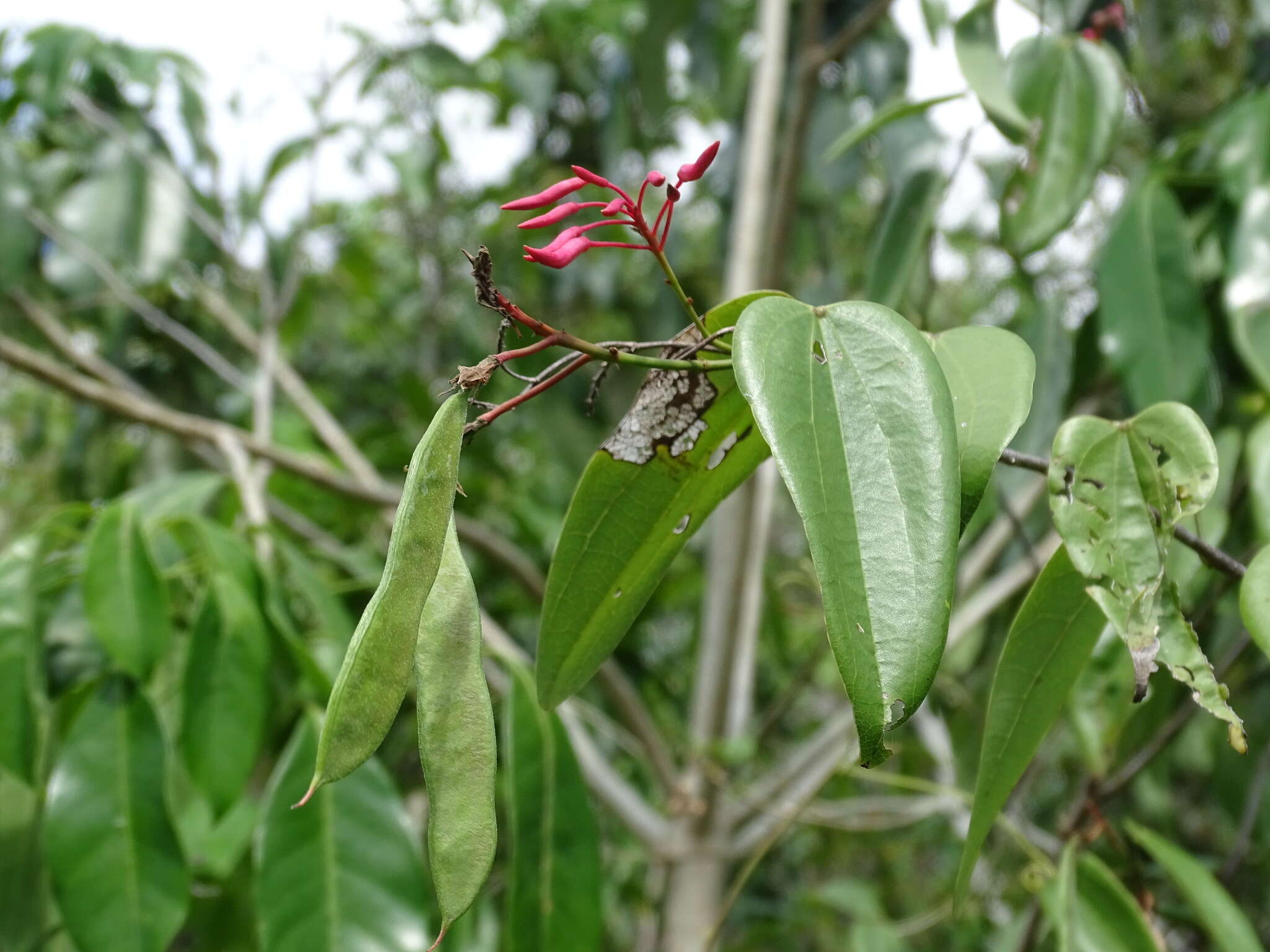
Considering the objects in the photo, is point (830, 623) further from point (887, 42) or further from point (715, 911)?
point (887, 42)

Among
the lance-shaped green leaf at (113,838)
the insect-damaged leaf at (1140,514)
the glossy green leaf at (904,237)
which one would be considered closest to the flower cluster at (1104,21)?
the glossy green leaf at (904,237)

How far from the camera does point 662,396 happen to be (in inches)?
15.1

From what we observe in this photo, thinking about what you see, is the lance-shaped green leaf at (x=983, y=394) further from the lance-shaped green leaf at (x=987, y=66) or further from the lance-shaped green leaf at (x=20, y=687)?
the lance-shaped green leaf at (x=20, y=687)

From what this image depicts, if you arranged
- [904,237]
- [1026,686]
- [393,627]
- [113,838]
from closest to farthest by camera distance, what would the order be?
[393,627] < [1026,686] < [113,838] < [904,237]

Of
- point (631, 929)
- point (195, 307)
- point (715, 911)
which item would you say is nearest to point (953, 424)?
point (715, 911)

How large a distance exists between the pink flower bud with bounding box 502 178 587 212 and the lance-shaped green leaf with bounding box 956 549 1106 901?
234 millimetres

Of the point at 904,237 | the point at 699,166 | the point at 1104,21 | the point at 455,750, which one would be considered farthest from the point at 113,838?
the point at 1104,21

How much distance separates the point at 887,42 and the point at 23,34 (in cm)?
119

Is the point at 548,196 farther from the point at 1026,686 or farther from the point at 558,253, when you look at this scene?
the point at 1026,686

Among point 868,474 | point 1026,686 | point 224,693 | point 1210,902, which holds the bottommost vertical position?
point 1210,902

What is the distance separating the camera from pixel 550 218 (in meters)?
0.36

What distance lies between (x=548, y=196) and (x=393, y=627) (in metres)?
0.17

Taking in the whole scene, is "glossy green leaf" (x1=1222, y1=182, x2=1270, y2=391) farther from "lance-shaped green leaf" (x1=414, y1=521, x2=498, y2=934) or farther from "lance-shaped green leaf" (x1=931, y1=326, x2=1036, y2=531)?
→ "lance-shaped green leaf" (x1=414, y1=521, x2=498, y2=934)

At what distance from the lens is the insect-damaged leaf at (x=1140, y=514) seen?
0.35m
